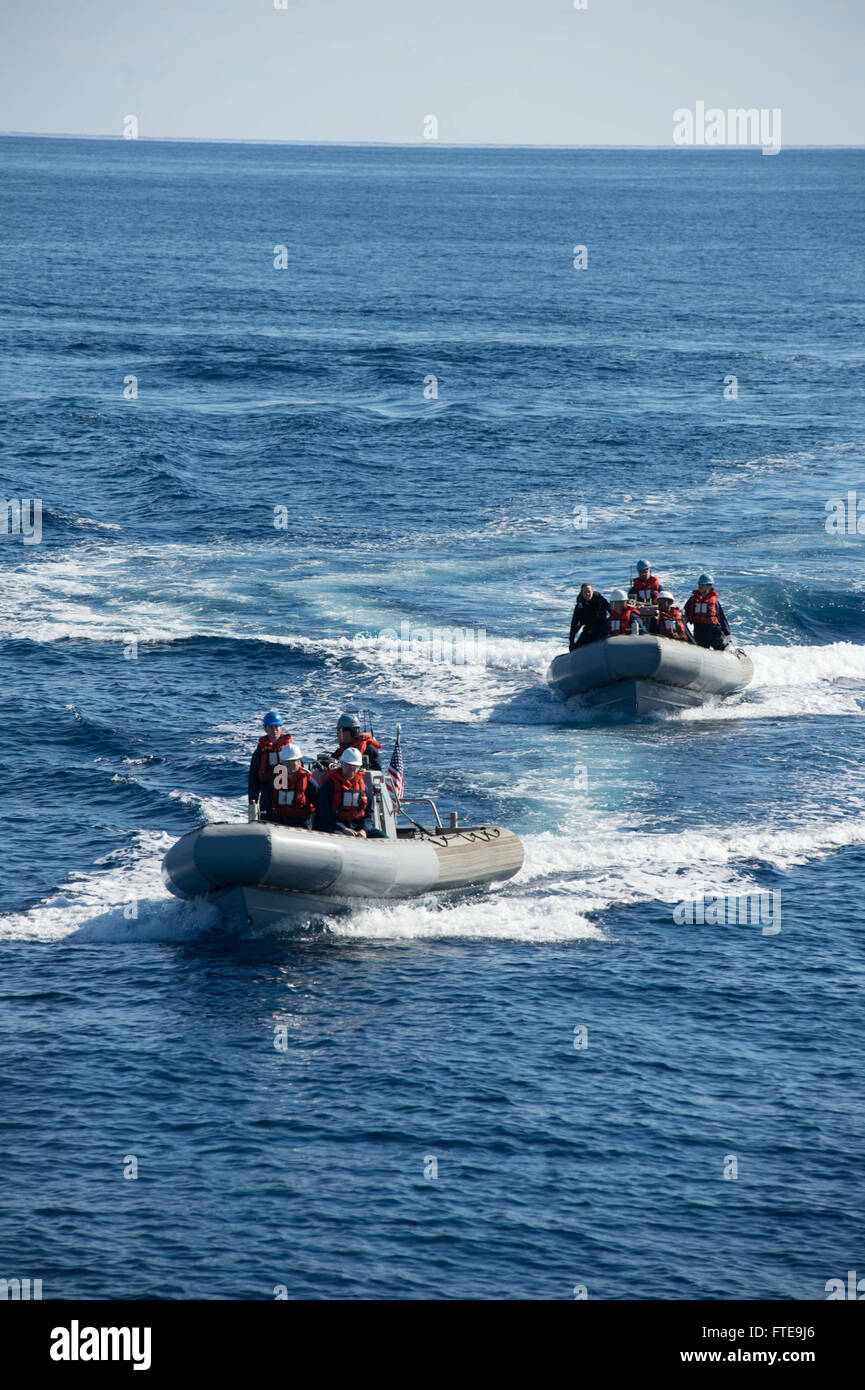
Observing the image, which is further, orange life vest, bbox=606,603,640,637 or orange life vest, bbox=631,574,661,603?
orange life vest, bbox=631,574,661,603

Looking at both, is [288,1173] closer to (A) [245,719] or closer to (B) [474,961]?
(B) [474,961]

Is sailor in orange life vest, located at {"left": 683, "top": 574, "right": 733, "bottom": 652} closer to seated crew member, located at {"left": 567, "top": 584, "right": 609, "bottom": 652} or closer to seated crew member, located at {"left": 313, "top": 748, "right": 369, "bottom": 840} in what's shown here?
seated crew member, located at {"left": 567, "top": 584, "right": 609, "bottom": 652}

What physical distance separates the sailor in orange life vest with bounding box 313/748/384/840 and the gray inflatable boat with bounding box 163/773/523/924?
0.32m

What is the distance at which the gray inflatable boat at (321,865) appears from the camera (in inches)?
749

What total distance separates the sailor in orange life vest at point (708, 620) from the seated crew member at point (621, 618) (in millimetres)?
1688

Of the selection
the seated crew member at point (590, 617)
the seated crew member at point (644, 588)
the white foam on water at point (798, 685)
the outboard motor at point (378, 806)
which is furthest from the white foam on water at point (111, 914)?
the seated crew member at point (644, 588)

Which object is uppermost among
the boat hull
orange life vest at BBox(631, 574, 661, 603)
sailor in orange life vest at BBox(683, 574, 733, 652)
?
orange life vest at BBox(631, 574, 661, 603)

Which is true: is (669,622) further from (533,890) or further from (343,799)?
(343,799)

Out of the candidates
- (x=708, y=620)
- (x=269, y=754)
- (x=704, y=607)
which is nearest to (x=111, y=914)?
(x=269, y=754)

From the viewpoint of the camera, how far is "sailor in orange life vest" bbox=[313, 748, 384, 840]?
20562 mm

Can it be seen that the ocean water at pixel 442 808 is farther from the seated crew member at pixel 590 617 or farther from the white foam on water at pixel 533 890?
the seated crew member at pixel 590 617

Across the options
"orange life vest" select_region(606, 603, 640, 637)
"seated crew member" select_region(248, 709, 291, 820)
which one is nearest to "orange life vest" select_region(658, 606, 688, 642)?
"orange life vest" select_region(606, 603, 640, 637)
